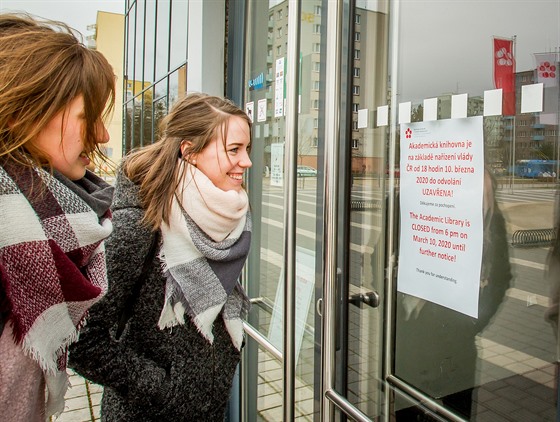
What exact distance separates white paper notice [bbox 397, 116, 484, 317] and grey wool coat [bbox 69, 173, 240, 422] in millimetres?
740

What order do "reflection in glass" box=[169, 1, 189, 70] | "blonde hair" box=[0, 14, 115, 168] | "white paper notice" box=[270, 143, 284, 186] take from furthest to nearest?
"reflection in glass" box=[169, 1, 189, 70] → "white paper notice" box=[270, 143, 284, 186] → "blonde hair" box=[0, 14, 115, 168]

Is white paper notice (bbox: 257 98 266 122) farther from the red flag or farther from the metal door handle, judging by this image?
the red flag

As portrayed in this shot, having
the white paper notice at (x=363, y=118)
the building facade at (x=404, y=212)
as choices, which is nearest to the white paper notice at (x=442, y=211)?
the building facade at (x=404, y=212)

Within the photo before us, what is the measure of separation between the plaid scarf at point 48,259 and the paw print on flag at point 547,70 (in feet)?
3.94

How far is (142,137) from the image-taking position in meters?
7.47

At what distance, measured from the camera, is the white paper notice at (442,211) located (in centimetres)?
156

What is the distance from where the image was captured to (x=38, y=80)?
1.10 meters

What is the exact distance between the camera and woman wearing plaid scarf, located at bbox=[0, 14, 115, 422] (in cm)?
→ 110

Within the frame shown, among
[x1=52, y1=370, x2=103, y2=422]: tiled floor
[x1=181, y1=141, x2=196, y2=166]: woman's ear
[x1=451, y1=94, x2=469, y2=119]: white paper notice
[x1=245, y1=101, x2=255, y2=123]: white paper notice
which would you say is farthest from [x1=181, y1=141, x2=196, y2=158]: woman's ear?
[x1=52, y1=370, x2=103, y2=422]: tiled floor

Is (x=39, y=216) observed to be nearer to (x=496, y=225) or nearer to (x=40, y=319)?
(x=40, y=319)

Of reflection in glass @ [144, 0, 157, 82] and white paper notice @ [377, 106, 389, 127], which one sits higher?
reflection in glass @ [144, 0, 157, 82]

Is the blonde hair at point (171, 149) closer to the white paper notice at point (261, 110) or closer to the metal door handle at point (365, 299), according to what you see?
the metal door handle at point (365, 299)

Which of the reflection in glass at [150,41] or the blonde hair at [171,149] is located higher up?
the reflection in glass at [150,41]

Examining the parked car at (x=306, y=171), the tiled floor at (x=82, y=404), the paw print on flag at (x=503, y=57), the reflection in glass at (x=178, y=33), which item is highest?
the reflection in glass at (x=178, y=33)
